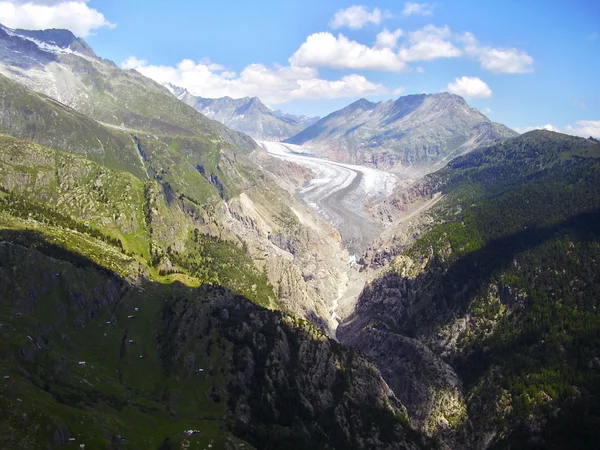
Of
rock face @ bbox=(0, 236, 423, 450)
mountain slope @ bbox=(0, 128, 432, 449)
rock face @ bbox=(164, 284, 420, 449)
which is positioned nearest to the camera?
mountain slope @ bbox=(0, 128, 432, 449)

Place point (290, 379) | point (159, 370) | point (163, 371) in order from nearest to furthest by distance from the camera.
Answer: point (163, 371) < point (159, 370) < point (290, 379)

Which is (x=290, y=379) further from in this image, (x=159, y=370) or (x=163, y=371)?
(x=159, y=370)

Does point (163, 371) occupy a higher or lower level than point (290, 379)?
higher

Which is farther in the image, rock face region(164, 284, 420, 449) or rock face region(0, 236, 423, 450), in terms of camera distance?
rock face region(164, 284, 420, 449)

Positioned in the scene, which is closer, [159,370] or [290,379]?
[159,370]

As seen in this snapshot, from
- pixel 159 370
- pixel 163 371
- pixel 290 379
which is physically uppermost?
pixel 159 370

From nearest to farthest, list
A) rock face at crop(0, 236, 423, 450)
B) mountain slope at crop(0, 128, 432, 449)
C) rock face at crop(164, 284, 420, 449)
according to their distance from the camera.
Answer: mountain slope at crop(0, 128, 432, 449) < rock face at crop(0, 236, 423, 450) < rock face at crop(164, 284, 420, 449)

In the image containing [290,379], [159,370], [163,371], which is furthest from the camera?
[290,379]

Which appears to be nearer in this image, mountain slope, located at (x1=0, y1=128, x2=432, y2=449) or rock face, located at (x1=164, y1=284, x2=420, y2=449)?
mountain slope, located at (x1=0, y1=128, x2=432, y2=449)

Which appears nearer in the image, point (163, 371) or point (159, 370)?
point (163, 371)

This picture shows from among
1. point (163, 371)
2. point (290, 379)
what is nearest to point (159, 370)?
point (163, 371)

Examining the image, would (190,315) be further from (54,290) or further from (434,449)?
(434,449)
